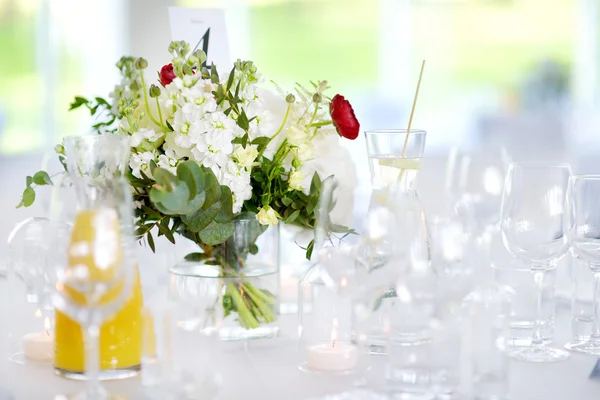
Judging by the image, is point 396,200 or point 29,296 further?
point 29,296

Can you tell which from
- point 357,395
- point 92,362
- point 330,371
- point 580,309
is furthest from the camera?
point 580,309

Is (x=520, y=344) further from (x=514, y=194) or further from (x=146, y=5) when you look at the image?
(x=146, y=5)

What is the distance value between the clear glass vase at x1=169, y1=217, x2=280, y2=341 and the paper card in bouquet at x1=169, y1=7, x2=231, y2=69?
0.36 m

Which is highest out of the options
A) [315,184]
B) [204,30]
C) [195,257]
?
[204,30]

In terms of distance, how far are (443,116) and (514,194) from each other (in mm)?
5743

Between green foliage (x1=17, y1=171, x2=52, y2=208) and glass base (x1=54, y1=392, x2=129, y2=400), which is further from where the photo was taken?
green foliage (x1=17, y1=171, x2=52, y2=208)

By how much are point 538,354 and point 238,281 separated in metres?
0.41

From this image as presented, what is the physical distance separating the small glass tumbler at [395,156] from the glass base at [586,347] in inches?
13.1

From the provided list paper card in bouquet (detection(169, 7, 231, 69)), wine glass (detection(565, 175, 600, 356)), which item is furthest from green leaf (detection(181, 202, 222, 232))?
wine glass (detection(565, 175, 600, 356))

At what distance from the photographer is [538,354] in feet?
3.76

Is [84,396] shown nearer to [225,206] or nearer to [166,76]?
[225,206]

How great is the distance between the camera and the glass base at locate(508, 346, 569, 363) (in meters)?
1.12

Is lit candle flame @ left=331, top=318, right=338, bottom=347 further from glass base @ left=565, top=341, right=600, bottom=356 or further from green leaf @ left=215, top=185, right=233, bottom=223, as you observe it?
glass base @ left=565, top=341, right=600, bottom=356

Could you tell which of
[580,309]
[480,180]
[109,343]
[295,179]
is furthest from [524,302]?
[109,343]
